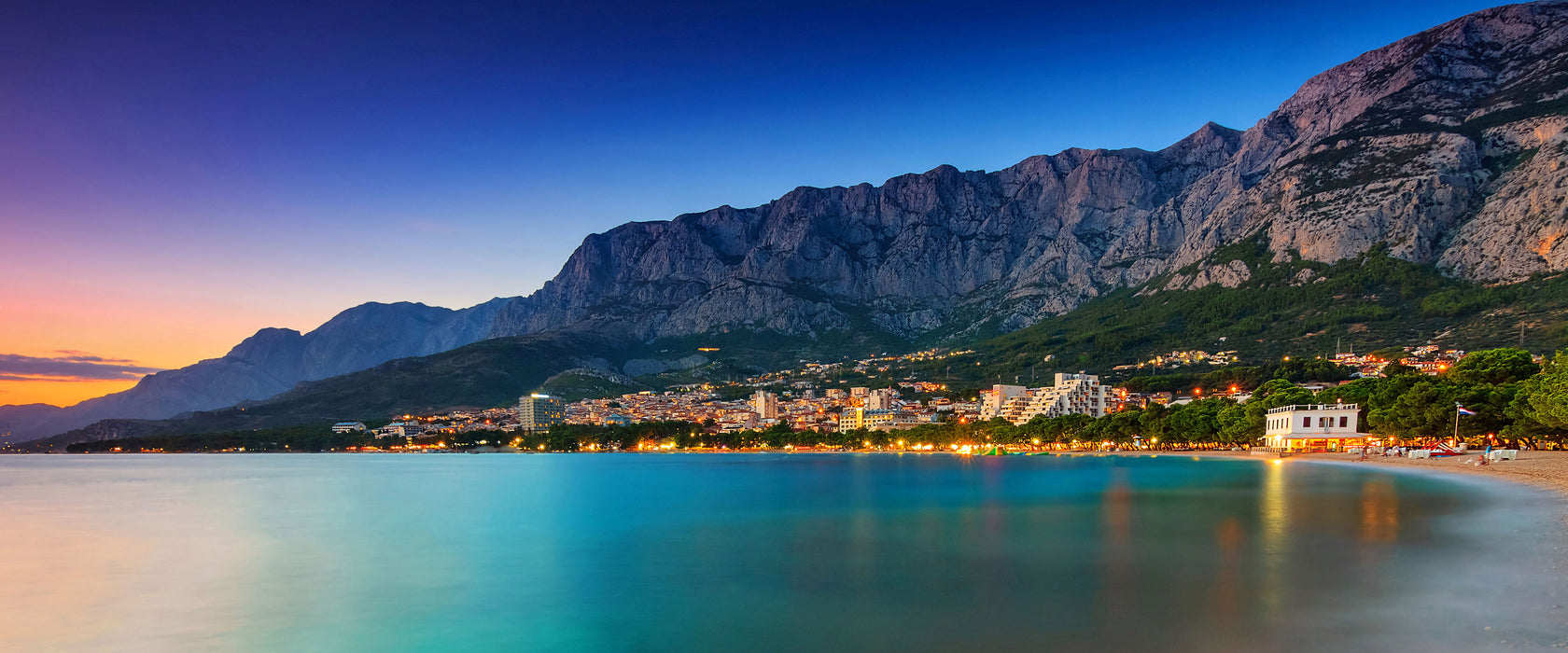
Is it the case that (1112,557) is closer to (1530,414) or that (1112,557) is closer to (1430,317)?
(1530,414)

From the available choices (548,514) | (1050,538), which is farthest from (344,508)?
(1050,538)

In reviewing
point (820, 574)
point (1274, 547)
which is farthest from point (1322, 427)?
point (820, 574)

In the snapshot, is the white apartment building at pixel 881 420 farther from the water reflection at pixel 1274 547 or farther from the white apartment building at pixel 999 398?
the water reflection at pixel 1274 547

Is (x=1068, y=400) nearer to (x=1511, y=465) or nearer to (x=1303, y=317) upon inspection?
(x=1303, y=317)

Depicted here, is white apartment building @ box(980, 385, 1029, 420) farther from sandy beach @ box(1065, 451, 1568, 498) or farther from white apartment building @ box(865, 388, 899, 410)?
sandy beach @ box(1065, 451, 1568, 498)

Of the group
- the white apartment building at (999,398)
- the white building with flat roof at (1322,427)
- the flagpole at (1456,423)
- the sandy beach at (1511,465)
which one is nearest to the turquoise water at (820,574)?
the sandy beach at (1511,465)
